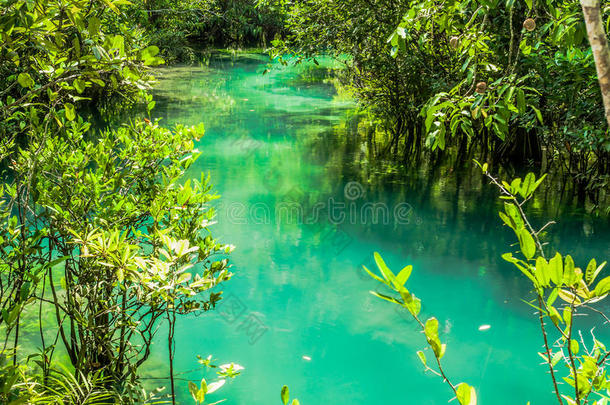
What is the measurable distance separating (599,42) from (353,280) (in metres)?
3.47

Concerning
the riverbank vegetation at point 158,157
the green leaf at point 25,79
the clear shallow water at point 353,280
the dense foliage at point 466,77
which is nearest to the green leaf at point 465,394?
the riverbank vegetation at point 158,157

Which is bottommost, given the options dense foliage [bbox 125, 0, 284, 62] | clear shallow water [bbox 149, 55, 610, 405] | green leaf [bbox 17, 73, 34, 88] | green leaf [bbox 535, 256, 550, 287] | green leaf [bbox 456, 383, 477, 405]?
clear shallow water [bbox 149, 55, 610, 405]

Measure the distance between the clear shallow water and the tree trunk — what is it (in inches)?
93.2

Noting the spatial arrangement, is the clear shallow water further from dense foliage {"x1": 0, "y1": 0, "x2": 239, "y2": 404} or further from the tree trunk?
the tree trunk

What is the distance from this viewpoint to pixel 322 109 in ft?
38.9

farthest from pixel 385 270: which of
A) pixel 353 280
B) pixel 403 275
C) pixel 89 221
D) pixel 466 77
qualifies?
pixel 466 77

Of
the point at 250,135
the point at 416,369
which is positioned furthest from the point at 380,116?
the point at 416,369

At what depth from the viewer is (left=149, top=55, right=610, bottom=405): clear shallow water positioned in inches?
129

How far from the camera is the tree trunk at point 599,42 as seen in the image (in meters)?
1.15

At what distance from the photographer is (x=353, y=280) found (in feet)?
14.7

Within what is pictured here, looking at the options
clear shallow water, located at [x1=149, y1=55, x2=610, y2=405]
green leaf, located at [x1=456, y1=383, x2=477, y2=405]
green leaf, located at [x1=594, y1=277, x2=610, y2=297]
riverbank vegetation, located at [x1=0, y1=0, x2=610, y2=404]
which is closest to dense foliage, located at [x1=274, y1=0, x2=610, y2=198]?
riverbank vegetation, located at [x1=0, y1=0, x2=610, y2=404]

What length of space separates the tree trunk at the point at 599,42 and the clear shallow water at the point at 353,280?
237 centimetres

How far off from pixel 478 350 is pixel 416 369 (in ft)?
1.67

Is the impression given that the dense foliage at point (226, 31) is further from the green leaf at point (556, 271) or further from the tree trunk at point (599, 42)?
the green leaf at point (556, 271)
